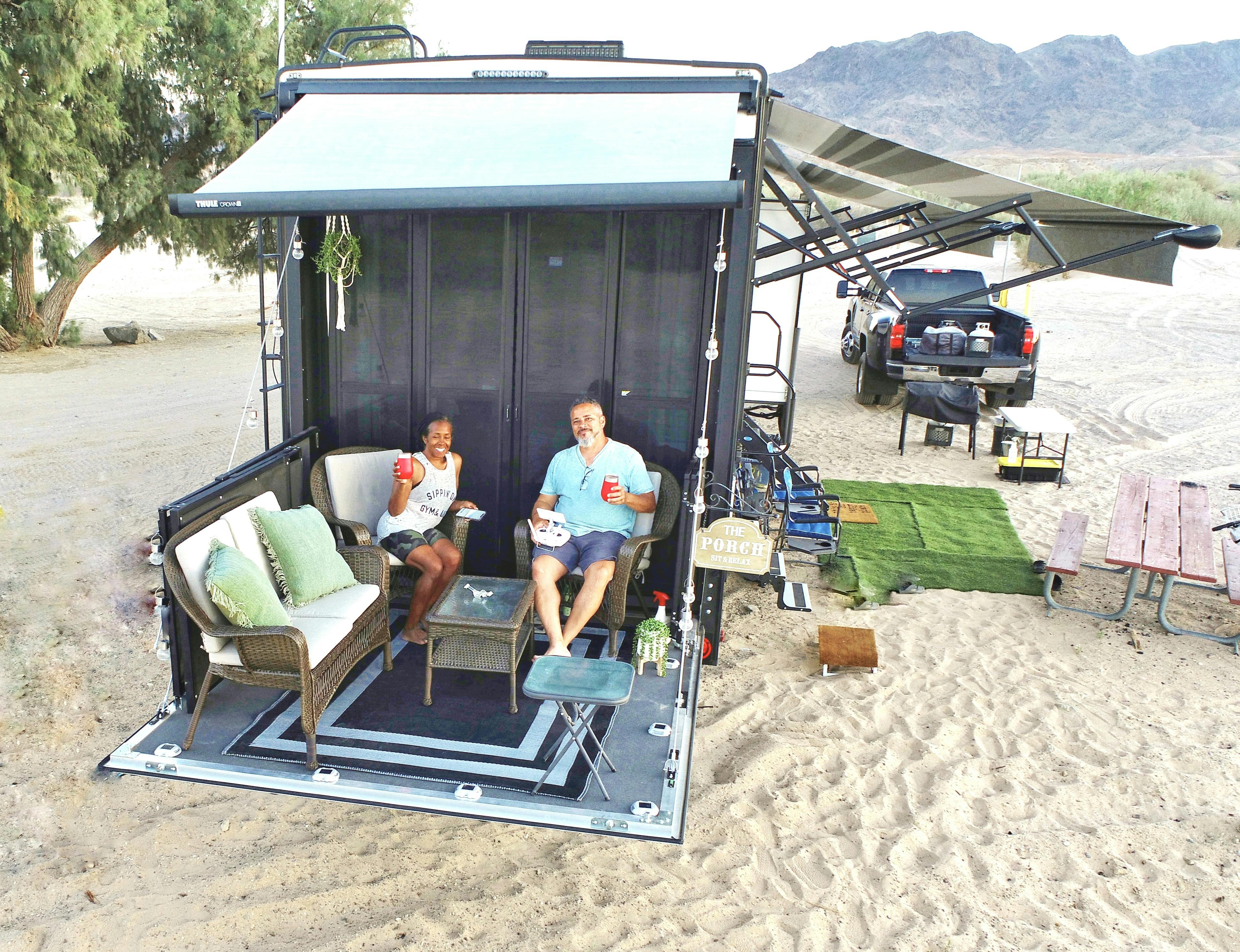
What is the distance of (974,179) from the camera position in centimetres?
769

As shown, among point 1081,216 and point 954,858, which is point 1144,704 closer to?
point 954,858

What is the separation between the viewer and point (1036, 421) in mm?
9680

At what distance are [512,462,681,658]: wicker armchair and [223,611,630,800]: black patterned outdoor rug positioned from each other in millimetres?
514

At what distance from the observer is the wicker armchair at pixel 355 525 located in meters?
5.17

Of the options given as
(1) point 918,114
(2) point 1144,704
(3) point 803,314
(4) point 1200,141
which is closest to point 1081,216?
(2) point 1144,704

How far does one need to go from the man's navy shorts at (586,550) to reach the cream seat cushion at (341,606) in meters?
0.90

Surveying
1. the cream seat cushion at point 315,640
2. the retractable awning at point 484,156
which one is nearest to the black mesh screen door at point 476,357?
the retractable awning at point 484,156

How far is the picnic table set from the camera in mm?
5930

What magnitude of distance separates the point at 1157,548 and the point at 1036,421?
3740 millimetres

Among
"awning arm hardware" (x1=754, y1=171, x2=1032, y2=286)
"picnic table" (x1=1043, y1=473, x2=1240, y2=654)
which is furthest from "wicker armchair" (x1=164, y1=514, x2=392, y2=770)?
"picnic table" (x1=1043, y1=473, x2=1240, y2=654)

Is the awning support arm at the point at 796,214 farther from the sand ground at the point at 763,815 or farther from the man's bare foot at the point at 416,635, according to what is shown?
the man's bare foot at the point at 416,635

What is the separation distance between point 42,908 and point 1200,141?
304 feet

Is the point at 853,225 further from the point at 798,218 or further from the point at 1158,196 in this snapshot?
the point at 1158,196

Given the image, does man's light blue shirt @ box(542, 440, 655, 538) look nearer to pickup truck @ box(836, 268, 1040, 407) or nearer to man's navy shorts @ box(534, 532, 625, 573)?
man's navy shorts @ box(534, 532, 625, 573)
